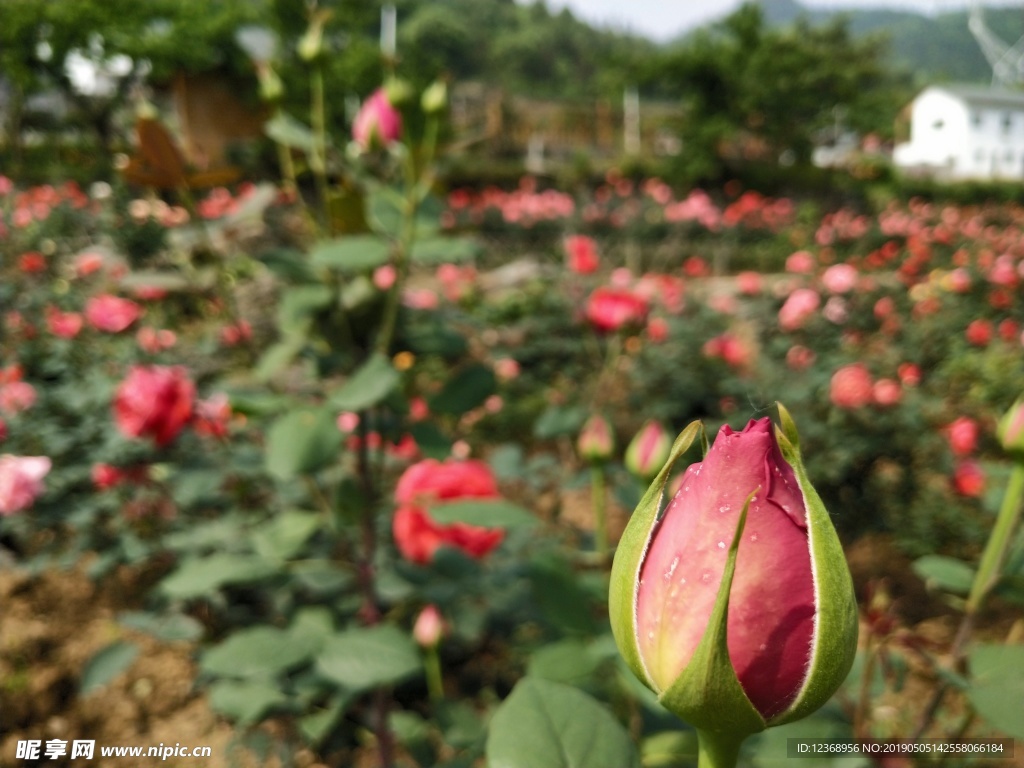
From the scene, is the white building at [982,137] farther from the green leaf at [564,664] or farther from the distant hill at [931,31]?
the green leaf at [564,664]

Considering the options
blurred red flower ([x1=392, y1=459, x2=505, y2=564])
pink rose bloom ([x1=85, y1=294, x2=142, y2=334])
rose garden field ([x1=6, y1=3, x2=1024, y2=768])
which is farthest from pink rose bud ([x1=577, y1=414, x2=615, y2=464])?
pink rose bloom ([x1=85, y1=294, x2=142, y2=334])

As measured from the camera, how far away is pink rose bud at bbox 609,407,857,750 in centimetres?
17

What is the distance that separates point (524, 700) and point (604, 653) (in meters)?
0.17

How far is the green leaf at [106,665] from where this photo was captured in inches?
28.9

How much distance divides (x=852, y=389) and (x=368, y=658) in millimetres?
1051

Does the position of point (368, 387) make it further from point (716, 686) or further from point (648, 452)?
point (716, 686)

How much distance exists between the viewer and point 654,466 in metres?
0.48

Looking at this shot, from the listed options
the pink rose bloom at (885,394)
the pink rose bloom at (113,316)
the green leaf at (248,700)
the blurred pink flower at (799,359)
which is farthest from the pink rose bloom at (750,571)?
the blurred pink flower at (799,359)

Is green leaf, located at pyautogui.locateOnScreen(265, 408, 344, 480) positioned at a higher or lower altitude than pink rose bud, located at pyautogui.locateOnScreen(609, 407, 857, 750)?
lower

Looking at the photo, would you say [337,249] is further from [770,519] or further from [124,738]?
[124,738]

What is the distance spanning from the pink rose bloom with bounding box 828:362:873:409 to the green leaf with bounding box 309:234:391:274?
3.36 ft

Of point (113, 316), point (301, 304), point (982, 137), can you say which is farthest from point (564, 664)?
point (982, 137)

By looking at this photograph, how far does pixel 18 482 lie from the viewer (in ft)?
2.82

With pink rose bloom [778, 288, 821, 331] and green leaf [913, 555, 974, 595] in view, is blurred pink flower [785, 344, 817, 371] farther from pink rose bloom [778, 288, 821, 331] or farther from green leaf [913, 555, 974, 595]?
green leaf [913, 555, 974, 595]
